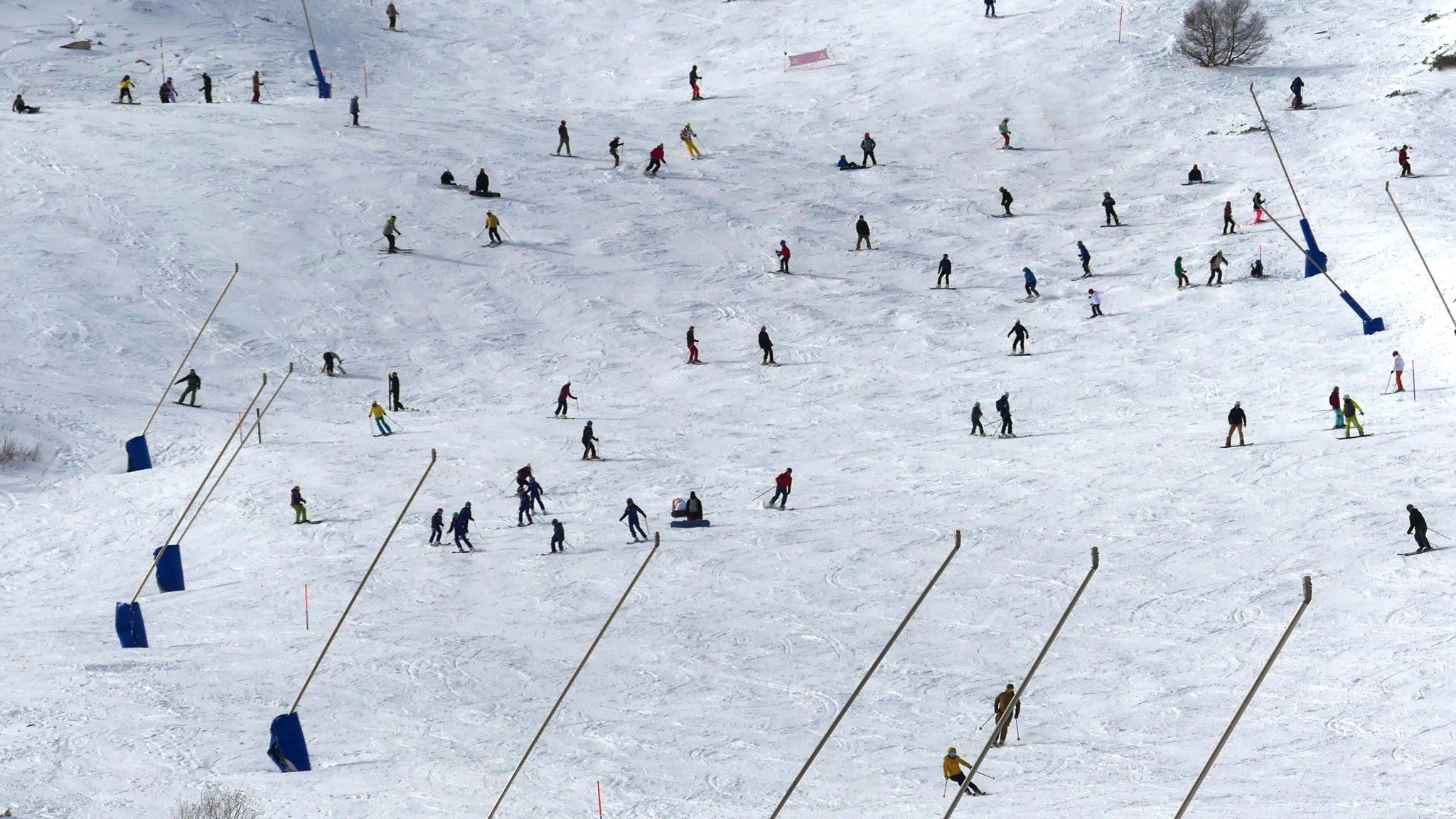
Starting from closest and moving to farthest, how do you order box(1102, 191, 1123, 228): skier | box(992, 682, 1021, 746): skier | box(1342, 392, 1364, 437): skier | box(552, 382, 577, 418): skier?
1. box(992, 682, 1021, 746): skier
2. box(1342, 392, 1364, 437): skier
3. box(552, 382, 577, 418): skier
4. box(1102, 191, 1123, 228): skier

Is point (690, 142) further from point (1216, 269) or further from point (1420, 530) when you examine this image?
point (1420, 530)

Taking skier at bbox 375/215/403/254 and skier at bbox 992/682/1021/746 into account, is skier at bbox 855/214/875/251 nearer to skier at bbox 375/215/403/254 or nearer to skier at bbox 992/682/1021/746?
skier at bbox 375/215/403/254

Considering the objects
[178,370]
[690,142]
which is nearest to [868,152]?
[690,142]

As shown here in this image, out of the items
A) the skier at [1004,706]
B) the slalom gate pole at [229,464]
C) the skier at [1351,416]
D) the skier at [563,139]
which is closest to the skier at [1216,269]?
the skier at [1351,416]

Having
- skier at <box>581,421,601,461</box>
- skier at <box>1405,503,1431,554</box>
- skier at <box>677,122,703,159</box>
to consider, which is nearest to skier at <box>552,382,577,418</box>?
skier at <box>581,421,601,461</box>

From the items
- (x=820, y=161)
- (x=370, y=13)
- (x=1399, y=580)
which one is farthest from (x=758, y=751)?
(x=370, y=13)

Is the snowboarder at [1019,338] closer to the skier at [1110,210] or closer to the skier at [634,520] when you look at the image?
the skier at [1110,210]
